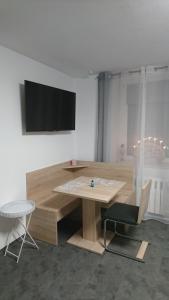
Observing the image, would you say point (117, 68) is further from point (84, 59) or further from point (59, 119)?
point (59, 119)

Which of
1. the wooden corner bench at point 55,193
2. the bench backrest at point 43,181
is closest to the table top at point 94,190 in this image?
the wooden corner bench at point 55,193

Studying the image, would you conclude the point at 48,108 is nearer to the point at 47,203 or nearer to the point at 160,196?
the point at 47,203

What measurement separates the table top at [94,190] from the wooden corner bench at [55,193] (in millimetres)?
318

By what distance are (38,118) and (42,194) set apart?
1.14 metres

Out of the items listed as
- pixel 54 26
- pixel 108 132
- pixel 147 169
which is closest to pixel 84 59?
pixel 54 26

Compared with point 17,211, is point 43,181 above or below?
above

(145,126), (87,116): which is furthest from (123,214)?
(87,116)

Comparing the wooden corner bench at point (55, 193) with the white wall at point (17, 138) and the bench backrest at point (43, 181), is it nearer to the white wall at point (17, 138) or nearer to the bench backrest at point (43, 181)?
the bench backrest at point (43, 181)

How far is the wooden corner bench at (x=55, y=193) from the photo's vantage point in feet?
8.73

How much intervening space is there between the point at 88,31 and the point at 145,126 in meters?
1.72

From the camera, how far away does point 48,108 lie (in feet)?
9.77

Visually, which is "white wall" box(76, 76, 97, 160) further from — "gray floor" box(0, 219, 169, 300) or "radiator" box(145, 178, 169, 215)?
"gray floor" box(0, 219, 169, 300)

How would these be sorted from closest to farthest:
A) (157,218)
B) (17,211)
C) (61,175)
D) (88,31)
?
(88,31) → (17,211) → (157,218) → (61,175)

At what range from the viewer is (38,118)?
281cm
